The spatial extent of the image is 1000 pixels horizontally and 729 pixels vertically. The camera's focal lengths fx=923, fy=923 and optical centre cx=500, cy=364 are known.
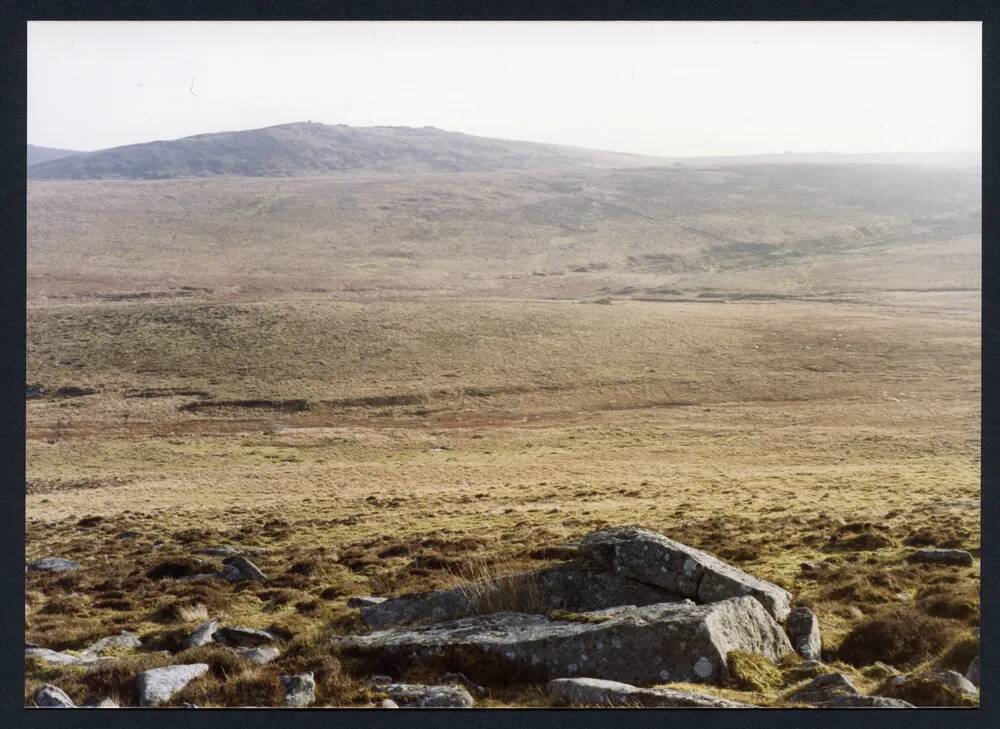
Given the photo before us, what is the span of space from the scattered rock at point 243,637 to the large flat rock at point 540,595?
1283mm

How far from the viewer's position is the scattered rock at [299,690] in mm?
9047

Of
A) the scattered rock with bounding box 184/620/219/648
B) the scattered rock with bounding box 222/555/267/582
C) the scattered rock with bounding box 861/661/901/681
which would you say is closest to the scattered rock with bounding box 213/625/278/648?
the scattered rock with bounding box 184/620/219/648

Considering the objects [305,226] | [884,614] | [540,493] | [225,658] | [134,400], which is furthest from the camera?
[305,226]

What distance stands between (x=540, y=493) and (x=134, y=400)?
4290 centimetres

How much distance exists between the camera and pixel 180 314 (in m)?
87.5

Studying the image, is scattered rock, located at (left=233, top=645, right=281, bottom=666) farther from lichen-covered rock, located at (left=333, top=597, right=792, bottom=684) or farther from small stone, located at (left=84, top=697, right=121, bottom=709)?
small stone, located at (left=84, top=697, right=121, bottom=709)

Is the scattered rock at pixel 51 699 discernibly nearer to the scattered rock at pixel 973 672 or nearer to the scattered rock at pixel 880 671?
the scattered rock at pixel 880 671

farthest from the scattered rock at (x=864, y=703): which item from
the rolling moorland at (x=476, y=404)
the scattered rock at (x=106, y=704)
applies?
the scattered rock at (x=106, y=704)

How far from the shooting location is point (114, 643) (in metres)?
11.6

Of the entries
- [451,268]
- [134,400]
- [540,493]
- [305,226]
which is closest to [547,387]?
[134,400]

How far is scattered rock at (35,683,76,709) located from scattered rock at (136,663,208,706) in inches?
27.2

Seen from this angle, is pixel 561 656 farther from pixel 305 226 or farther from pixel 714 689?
pixel 305 226

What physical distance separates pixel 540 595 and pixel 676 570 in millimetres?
1628

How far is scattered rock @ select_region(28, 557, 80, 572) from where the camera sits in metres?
19.5
